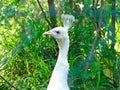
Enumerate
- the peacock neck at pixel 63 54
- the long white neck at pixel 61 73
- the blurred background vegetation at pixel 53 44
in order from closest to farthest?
the long white neck at pixel 61 73 < the peacock neck at pixel 63 54 < the blurred background vegetation at pixel 53 44

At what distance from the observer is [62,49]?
12.0ft

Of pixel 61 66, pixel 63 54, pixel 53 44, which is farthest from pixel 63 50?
pixel 53 44

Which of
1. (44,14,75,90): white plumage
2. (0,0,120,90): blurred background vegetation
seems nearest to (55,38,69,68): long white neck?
(44,14,75,90): white plumage

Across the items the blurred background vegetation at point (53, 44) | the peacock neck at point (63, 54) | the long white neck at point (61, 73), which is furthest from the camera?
the blurred background vegetation at point (53, 44)

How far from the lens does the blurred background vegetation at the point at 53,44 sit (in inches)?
170

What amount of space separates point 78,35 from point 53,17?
31 centimetres

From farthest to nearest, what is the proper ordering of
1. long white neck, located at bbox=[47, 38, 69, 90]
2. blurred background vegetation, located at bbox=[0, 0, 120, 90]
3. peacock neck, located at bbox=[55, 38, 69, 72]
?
blurred background vegetation, located at bbox=[0, 0, 120, 90], peacock neck, located at bbox=[55, 38, 69, 72], long white neck, located at bbox=[47, 38, 69, 90]

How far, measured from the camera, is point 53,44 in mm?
4684

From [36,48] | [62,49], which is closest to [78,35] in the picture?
[36,48]

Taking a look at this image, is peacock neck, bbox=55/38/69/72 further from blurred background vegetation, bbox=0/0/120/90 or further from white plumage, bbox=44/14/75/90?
blurred background vegetation, bbox=0/0/120/90

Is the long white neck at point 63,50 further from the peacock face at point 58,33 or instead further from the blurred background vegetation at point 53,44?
the blurred background vegetation at point 53,44

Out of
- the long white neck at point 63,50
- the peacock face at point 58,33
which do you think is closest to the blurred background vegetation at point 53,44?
the long white neck at point 63,50

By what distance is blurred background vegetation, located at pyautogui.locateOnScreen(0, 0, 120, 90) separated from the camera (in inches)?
170

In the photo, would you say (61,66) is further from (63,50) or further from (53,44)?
(53,44)
